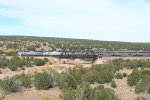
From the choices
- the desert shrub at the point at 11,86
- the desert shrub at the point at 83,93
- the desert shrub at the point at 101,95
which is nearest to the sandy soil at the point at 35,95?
the desert shrub at the point at 11,86

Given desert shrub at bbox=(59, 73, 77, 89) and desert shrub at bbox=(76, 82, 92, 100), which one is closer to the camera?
desert shrub at bbox=(76, 82, 92, 100)

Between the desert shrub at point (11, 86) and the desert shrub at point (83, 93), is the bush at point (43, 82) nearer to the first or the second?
the desert shrub at point (11, 86)

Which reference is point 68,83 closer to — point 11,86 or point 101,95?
point 11,86

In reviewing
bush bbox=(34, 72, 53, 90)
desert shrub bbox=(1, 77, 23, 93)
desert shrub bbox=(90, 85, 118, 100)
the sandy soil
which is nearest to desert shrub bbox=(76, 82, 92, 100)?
desert shrub bbox=(90, 85, 118, 100)

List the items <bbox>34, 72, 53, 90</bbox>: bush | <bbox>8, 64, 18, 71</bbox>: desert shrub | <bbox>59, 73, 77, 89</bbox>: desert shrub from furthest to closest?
1. <bbox>8, 64, 18, 71</bbox>: desert shrub
2. <bbox>34, 72, 53, 90</bbox>: bush
3. <bbox>59, 73, 77, 89</bbox>: desert shrub

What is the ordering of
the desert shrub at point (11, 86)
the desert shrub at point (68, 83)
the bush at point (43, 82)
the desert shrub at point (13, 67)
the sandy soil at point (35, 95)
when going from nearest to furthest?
the sandy soil at point (35, 95)
the desert shrub at point (11, 86)
the desert shrub at point (68, 83)
the bush at point (43, 82)
the desert shrub at point (13, 67)

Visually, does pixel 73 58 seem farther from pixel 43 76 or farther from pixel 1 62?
pixel 43 76

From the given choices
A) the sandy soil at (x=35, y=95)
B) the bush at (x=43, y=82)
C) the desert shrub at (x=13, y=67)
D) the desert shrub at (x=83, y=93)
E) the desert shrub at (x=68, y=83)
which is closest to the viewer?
the desert shrub at (x=83, y=93)

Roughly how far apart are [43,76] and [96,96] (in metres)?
10.8

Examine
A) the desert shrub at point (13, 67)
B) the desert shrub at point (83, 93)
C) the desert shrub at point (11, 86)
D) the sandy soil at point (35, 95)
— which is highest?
the desert shrub at point (83, 93)

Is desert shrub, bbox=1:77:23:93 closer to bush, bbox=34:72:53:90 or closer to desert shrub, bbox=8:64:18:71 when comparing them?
bush, bbox=34:72:53:90

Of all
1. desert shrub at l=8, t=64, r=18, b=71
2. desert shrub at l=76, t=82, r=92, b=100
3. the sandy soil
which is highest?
desert shrub at l=76, t=82, r=92, b=100

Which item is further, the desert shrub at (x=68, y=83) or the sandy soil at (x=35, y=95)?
the desert shrub at (x=68, y=83)

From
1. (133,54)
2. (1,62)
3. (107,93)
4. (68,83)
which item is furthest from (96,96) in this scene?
(133,54)
